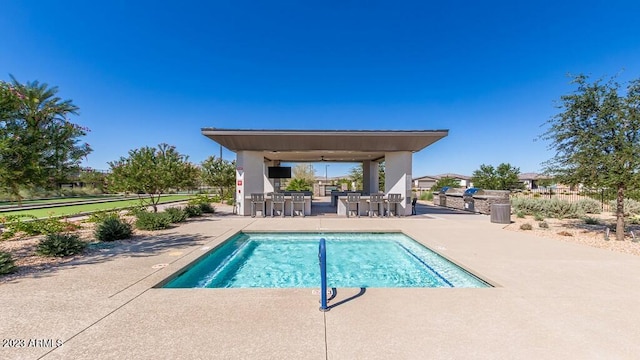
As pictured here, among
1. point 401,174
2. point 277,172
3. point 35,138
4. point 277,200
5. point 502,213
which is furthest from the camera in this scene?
point 277,172

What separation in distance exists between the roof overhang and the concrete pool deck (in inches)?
304

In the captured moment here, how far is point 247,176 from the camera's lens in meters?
13.0

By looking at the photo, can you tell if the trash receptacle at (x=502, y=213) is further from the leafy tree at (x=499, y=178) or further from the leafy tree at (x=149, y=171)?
the leafy tree at (x=499, y=178)

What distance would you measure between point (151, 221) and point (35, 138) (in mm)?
4476

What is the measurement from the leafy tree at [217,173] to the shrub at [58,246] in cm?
1593

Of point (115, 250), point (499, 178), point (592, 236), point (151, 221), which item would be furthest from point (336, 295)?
point (499, 178)

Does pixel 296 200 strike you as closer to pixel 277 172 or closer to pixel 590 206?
pixel 277 172

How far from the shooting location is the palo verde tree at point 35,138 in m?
4.50

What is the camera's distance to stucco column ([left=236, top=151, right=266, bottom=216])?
12.8 m

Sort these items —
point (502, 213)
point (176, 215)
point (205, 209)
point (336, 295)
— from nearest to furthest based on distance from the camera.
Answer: point (336, 295), point (176, 215), point (502, 213), point (205, 209)

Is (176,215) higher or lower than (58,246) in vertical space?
higher

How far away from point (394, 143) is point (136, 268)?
11.1 meters

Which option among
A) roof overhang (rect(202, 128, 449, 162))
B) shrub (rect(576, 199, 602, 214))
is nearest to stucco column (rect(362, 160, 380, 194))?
roof overhang (rect(202, 128, 449, 162))

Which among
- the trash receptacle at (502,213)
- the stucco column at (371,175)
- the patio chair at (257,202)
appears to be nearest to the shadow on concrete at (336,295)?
the patio chair at (257,202)
